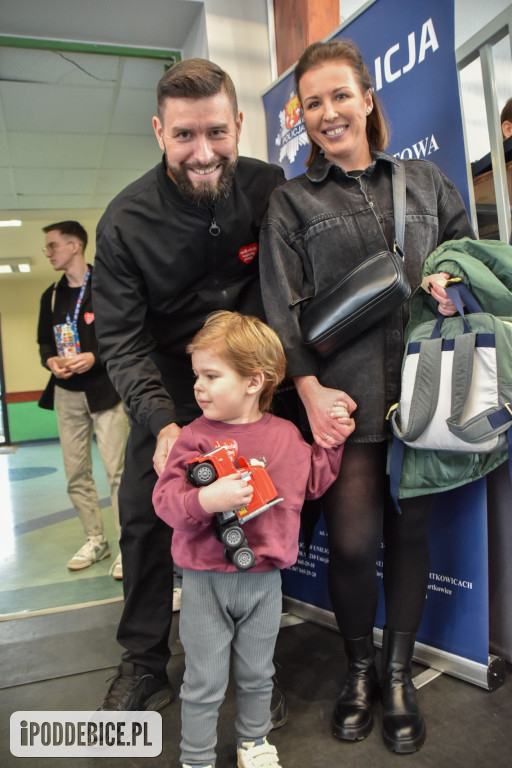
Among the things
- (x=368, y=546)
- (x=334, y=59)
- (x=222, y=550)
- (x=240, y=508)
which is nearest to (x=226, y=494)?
(x=240, y=508)

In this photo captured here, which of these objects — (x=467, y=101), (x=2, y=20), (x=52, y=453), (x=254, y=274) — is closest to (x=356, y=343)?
(x=254, y=274)

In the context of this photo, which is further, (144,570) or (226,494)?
(144,570)

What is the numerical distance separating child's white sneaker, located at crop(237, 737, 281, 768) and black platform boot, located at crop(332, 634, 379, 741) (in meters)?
0.21

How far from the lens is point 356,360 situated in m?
1.51

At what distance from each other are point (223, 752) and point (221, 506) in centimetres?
72

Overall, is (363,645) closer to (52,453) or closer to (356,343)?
(356,343)

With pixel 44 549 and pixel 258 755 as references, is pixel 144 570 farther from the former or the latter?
pixel 44 549

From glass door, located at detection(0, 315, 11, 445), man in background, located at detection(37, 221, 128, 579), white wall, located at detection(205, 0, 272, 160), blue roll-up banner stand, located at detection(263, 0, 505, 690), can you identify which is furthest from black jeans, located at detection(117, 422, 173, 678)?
glass door, located at detection(0, 315, 11, 445)

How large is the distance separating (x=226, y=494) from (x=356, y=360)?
52cm

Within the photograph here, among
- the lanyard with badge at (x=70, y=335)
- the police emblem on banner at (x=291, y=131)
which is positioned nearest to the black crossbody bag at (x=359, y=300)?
the police emblem on banner at (x=291, y=131)

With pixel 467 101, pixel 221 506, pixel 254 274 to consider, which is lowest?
pixel 221 506

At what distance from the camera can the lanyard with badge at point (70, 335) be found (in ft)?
11.1

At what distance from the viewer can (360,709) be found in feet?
4.94

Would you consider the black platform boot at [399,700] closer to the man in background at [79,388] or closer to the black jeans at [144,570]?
the black jeans at [144,570]
